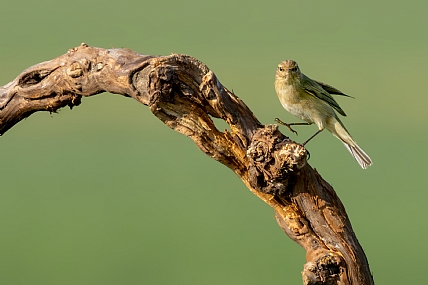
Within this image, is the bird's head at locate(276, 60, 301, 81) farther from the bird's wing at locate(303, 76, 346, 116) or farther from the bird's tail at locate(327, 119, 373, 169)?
the bird's tail at locate(327, 119, 373, 169)

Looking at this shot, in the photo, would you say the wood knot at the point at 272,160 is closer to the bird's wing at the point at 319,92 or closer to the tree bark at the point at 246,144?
the tree bark at the point at 246,144

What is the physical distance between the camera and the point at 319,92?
4707 millimetres

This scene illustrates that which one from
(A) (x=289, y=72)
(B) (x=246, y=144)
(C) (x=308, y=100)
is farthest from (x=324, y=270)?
(A) (x=289, y=72)

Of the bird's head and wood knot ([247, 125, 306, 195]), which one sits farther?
the bird's head

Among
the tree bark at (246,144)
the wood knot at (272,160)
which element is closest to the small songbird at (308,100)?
the tree bark at (246,144)

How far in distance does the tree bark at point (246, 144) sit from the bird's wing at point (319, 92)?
130 cm

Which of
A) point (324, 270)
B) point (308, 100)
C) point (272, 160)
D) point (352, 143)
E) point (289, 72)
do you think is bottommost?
point (324, 270)

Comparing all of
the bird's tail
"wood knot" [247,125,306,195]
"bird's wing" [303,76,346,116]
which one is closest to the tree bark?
"wood knot" [247,125,306,195]

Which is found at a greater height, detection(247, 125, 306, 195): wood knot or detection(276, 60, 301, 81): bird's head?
detection(276, 60, 301, 81): bird's head

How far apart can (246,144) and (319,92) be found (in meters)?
1.48

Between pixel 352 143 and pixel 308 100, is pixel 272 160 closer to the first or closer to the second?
pixel 308 100

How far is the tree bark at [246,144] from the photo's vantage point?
3.26 meters

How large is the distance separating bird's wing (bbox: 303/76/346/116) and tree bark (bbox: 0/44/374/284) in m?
1.30

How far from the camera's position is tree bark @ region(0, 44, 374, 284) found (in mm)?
3264
